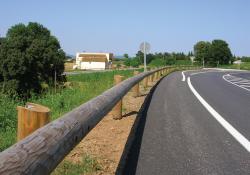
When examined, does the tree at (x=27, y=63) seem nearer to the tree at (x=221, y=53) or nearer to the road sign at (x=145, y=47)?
the road sign at (x=145, y=47)

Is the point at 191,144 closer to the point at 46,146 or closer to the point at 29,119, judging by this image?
the point at 29,119

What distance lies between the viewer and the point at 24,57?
51281 millimetres

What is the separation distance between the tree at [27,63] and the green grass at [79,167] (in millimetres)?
40841

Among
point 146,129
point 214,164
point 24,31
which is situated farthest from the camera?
point 24,31

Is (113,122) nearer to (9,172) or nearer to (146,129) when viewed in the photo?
(146,129)

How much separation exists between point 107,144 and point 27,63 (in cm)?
4635

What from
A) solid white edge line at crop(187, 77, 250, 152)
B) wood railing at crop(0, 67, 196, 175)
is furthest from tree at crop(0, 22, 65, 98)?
wood railing at crop(0, 67, 196, 175)

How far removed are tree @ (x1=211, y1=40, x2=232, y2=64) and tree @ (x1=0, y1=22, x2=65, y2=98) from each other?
325 ft

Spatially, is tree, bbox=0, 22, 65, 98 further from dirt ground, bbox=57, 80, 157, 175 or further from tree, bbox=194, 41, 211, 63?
tree, bbox=194, 41, 211, 63

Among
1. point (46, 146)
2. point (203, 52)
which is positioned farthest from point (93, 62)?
point (46, 146)

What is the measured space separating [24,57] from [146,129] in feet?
148

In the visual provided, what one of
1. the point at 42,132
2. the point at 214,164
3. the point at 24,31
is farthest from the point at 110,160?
the point at 24,31

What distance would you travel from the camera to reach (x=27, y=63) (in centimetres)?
5159

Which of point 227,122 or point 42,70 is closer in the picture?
point 227,122
